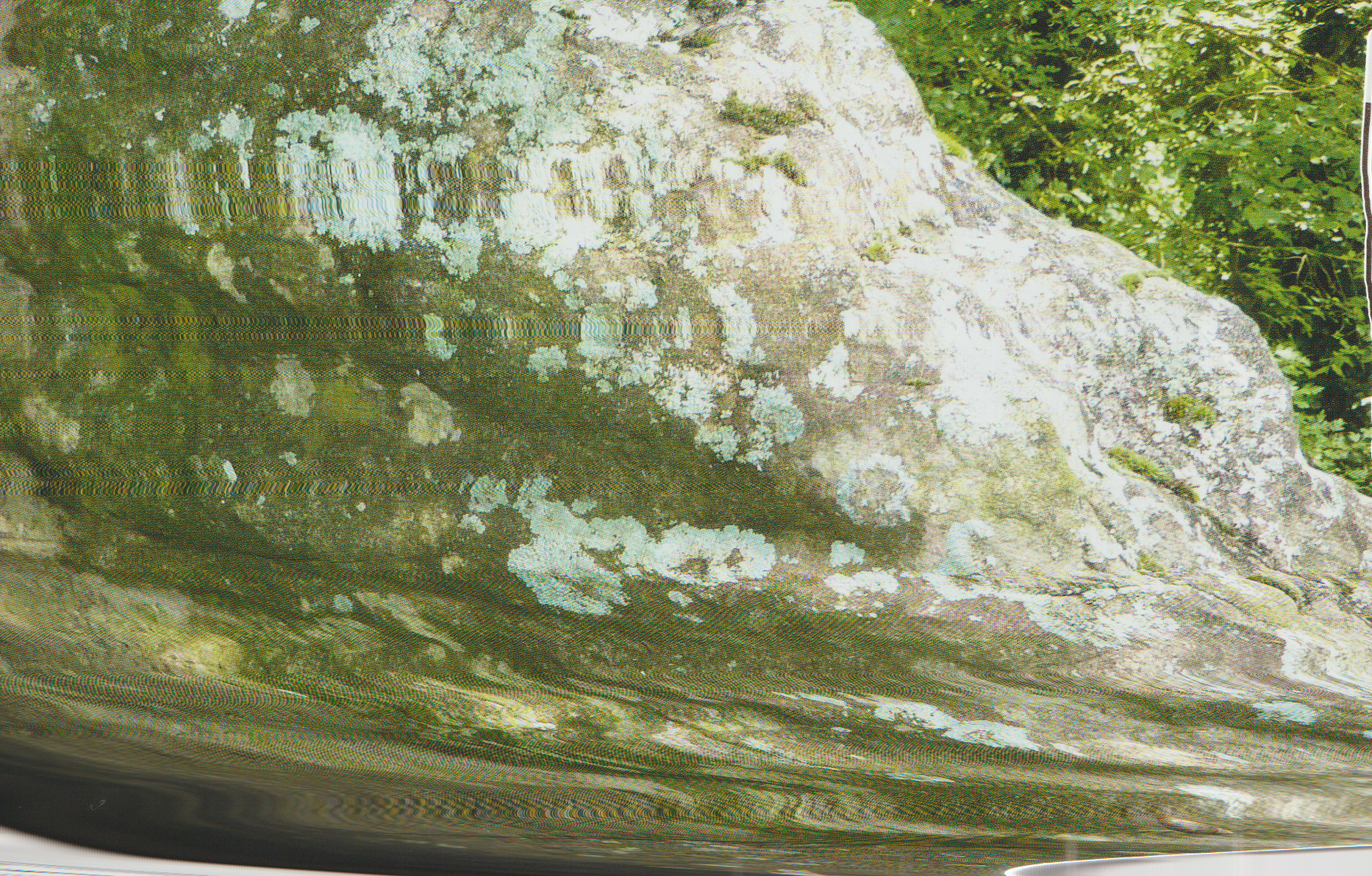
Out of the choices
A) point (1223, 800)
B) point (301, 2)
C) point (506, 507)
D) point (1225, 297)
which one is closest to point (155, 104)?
point (301, 2)

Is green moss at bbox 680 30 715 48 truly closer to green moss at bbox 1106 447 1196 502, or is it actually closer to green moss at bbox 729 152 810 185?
green moss at bbox 729 152 810 185

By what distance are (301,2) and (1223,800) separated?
138 cm

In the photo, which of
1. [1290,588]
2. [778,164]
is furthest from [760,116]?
[1290,588]

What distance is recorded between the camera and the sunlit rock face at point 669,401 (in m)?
1.13

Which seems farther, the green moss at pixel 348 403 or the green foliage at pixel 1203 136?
the green moss at pixel 348 403

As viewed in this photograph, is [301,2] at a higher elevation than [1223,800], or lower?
higher

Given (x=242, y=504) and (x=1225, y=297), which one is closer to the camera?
(x=1225, y=297)

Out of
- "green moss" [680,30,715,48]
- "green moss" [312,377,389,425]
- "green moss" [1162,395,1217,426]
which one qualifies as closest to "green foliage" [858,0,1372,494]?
"green moss" [1162,395,1217,426]

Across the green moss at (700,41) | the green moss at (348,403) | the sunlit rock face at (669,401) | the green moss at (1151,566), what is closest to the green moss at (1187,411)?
the sunlit rock face at (669,401)

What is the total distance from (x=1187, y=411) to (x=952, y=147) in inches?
15.3

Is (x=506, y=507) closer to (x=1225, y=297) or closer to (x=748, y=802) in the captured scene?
(x=748, y=802)

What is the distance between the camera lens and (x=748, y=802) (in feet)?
3.97

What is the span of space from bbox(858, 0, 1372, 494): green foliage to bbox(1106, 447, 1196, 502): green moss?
0.14 m

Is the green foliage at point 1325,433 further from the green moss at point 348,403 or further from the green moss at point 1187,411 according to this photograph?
the green moss at point 348,403
